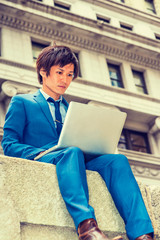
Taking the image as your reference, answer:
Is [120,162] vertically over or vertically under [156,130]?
over

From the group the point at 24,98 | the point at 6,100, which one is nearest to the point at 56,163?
the point at 24,98

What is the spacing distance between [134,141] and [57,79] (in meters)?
15.4

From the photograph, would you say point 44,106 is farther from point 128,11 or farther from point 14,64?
point 128,11

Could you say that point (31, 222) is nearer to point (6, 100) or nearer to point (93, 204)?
point (93, 204)

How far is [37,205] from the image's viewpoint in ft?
11.3

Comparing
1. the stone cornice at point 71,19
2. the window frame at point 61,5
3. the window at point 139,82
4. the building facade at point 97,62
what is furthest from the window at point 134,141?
the window frame at point 61,5

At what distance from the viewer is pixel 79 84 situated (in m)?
18.2

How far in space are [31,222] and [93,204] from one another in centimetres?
66

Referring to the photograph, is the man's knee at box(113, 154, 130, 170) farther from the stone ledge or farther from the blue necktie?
the blue necktie

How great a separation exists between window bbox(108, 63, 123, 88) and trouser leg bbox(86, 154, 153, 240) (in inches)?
646

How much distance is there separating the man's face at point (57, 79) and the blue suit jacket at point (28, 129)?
19 centimetres

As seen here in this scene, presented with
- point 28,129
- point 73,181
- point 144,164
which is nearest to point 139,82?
point 144,164

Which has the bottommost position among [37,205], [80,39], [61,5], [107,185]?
[37,205]

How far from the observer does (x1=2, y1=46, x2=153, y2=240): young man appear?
333 cm
